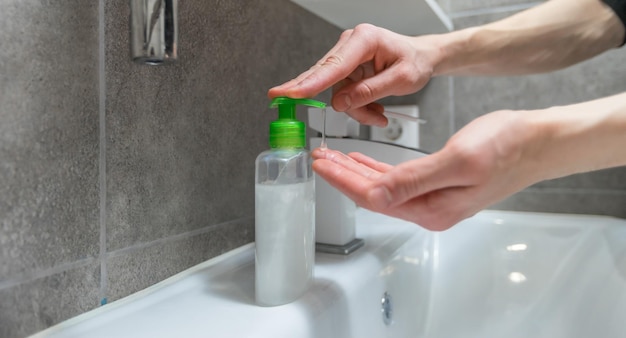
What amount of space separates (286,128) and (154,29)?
136mm

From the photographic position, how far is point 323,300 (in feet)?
1.39

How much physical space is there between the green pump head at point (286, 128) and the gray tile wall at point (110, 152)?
5.6 inches

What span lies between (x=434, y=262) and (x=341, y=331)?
1.16ft

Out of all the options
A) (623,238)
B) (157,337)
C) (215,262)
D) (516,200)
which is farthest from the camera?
(516,200)

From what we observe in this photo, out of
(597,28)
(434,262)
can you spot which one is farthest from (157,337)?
(597,28)

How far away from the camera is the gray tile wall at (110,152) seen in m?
0.35

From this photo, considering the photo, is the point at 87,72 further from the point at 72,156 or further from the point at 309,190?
the point at 309,190

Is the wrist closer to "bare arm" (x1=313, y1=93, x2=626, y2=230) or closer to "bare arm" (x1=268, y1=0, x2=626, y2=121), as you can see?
"bare arm" (x1=268, y1=0, x2=626, y2=121)

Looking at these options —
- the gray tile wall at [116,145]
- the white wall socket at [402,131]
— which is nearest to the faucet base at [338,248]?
the gray tile wall at [116,145]

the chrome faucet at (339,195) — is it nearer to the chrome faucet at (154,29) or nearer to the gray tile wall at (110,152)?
the gray tile wall at (110,152)

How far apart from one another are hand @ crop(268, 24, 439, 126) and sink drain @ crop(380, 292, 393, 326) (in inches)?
8.6

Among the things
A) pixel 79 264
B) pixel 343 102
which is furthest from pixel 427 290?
pixel 79 264

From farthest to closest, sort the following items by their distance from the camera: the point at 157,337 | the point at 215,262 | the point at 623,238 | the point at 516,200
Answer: the point at 516,200, the point at 623,238, the point at 215,262, the point at 157,337

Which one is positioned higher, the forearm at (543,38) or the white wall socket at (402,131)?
the forearm at (543,38)
